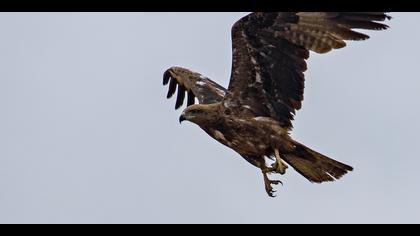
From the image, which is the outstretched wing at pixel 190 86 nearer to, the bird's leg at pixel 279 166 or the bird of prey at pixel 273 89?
the bird of prey at pixel 273 89

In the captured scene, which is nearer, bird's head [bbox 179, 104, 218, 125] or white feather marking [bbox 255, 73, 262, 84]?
white feather marking [bbox 255, 73, 262, 84]

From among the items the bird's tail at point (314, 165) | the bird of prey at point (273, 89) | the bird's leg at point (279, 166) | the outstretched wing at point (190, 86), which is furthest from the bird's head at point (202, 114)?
the outstretched wing at point (190, 86)

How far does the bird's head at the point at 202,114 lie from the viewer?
36.2 feet

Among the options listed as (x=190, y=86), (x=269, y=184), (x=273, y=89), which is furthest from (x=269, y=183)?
(x=190, y=86)

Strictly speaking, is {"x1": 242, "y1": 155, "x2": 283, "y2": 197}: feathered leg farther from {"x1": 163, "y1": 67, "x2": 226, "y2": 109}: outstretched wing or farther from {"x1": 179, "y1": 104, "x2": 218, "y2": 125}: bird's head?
{"x1": 163, "y1": 67, "x2": 226, "y2": 109}: outstretched wing

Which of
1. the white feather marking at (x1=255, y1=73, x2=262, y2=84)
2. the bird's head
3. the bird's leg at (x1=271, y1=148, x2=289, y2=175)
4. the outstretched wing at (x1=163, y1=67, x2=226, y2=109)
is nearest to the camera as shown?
the bird's leg at (x1=271, y1=148, x2=289, y2=175)

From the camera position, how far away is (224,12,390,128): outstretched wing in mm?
10414

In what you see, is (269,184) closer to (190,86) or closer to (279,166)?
(279,166)

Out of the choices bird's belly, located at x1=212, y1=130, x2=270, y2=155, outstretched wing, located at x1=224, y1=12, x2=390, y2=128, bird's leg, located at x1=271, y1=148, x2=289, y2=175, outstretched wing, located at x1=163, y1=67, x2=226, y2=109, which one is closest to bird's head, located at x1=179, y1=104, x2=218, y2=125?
bird's belly, located at x1=212, y1=130, x2=270, y2=155

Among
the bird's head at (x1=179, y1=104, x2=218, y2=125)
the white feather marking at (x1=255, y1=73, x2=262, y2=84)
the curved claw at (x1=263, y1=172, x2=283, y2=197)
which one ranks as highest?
the white feather marking at (x1=255, y1=73, x2=262, y2=84)

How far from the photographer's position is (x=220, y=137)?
11.0m

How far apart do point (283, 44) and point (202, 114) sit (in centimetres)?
155

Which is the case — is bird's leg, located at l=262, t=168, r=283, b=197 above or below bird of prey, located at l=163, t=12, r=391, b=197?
below
